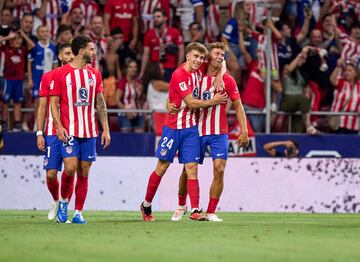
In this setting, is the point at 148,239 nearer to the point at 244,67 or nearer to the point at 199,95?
the point at 199,95

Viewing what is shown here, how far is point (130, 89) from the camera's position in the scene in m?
20.5

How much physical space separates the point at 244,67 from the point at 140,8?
2.54 metres

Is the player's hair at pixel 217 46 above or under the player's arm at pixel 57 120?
above

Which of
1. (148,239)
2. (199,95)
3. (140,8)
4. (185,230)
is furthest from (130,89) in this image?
(148,239)

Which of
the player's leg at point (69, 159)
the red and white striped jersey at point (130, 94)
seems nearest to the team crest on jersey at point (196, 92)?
the player's leg at point (69, 159)

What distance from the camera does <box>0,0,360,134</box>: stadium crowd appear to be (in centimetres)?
2002

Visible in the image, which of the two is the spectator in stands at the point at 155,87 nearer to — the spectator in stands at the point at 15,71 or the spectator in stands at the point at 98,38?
the spectator in stands at the point at 98,38

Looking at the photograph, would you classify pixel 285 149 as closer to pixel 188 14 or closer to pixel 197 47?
pixel 188 14

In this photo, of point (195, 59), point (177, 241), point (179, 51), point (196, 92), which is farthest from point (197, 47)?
point (179, 51)

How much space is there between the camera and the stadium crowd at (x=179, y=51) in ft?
65.7

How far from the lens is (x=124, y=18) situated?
2117 cm

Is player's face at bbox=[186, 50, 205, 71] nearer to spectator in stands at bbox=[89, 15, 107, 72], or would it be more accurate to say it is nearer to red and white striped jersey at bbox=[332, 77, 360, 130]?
spectator in stands at bbox=[89, 15, 107, 72]

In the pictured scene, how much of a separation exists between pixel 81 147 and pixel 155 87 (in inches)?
291

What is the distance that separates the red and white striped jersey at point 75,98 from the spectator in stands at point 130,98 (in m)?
7.40
